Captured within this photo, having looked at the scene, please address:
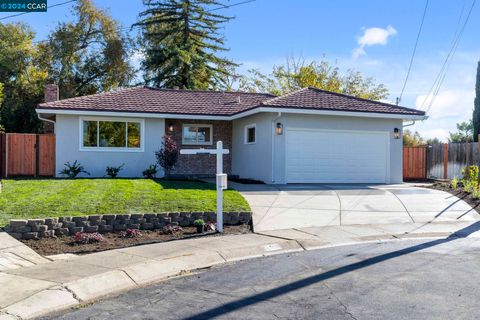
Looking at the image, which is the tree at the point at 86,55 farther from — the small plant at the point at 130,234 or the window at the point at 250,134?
the small plant at the point at 130,234

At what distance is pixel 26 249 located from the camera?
8586 mm

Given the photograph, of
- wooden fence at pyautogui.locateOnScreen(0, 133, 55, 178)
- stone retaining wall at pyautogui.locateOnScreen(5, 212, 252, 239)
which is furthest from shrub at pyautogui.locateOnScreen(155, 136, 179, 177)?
stone retaining wall at pyautogui.locateOnScreen(5, 212, 252, 239)

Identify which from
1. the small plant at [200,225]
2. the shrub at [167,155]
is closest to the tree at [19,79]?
the shrub at [167,155]

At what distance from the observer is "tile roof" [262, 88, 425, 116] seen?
18188mm

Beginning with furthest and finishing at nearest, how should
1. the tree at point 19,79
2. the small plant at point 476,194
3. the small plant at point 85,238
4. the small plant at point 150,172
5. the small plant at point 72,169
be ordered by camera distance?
the tree at point 19,79 → the small plant at point 150,172 → the small plant at point 72,169 → the small plant at point 476,194 → the small plant at point 85,238

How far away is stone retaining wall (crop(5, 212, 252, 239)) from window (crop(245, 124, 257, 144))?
898 centimetres

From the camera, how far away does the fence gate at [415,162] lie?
23156mm

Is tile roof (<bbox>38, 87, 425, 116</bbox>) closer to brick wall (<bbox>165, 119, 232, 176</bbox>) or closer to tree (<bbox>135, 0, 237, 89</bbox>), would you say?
brick wall (<bbox>165, 119, 232, 176</bbox>)

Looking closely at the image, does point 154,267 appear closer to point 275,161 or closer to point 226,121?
point 275,161

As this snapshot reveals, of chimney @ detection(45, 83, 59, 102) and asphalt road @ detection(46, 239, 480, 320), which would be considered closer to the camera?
asphalt road @ detection(46, 239, 480, 320)

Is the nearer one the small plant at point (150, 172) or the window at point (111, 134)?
the small plant at point (150, 172)

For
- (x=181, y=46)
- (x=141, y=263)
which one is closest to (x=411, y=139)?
(x=181, y=46)

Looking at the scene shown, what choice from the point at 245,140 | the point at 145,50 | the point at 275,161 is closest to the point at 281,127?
the point at 275,161

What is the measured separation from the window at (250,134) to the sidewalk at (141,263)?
9.50m
